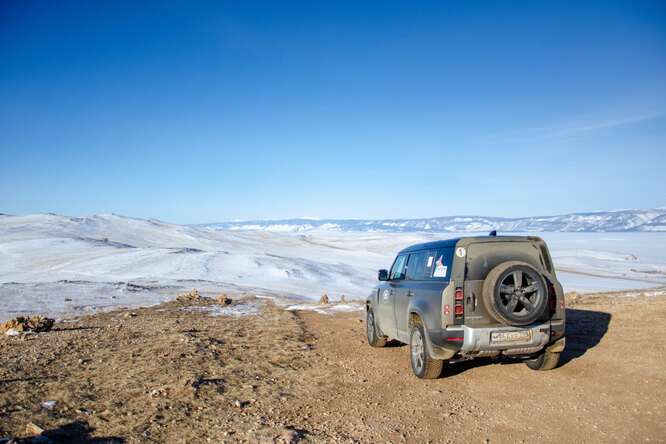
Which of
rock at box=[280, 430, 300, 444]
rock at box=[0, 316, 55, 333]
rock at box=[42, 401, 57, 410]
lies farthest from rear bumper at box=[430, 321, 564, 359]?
rock at box=[0, 316, 55, 333]

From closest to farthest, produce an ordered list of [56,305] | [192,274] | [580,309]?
[580,309], [56,305], [192,274]

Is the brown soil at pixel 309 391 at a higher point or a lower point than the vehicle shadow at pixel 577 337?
higher

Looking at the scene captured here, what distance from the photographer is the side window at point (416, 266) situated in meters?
6.64

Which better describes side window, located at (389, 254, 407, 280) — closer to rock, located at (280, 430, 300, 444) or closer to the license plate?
the license plate

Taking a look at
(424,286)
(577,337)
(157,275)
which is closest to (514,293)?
(424,286)

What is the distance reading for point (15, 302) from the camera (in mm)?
13789

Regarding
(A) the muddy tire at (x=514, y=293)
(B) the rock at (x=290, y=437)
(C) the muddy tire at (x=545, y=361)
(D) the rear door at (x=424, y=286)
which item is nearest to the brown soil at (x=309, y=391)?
(B) the rock at (x=290, y=437)

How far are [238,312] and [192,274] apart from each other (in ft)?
62.2

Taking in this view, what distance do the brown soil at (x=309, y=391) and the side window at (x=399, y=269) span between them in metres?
1.44

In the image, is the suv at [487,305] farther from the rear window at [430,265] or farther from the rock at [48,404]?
the rock at [48,404]

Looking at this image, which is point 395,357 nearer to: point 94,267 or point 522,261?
point 522,261

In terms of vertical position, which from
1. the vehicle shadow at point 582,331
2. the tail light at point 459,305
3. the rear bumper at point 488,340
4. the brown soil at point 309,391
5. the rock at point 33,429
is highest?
the tail light at point 459,305

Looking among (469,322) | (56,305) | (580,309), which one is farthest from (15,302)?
(580,309)

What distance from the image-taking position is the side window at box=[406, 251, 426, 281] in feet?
21.8
